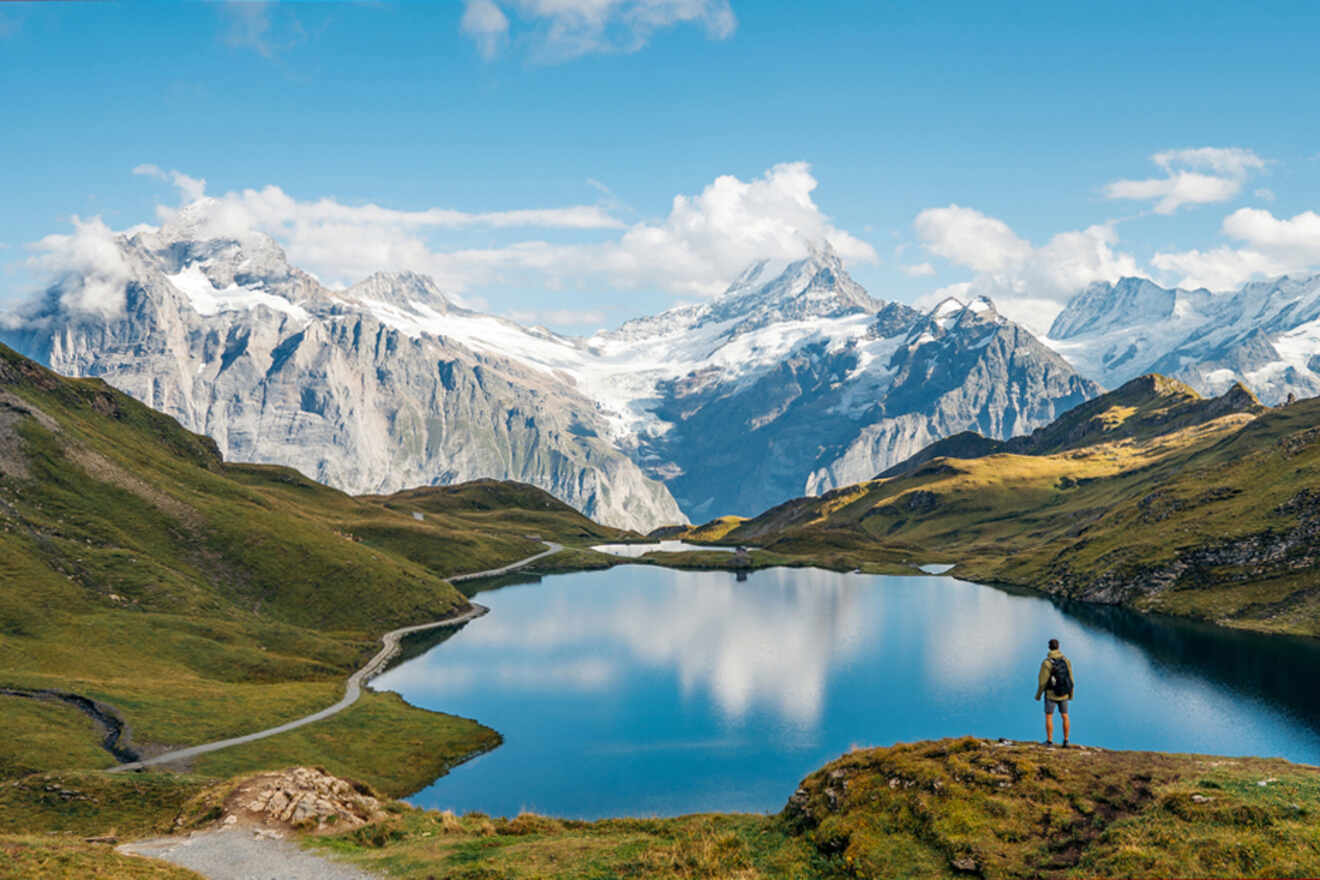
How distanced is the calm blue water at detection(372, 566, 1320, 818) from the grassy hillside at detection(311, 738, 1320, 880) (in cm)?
4120

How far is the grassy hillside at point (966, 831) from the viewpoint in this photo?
2764 centimetres

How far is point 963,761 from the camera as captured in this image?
3706 cm

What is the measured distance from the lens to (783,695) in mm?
121312

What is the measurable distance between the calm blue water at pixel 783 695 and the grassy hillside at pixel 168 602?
12.8 m

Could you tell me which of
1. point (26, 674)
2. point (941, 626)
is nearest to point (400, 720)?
point (26, 674)

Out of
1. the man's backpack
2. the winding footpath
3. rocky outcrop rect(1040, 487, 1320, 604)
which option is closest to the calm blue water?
the winding footpath

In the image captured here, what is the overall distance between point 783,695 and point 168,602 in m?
97.6

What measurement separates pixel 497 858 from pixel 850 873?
1670 centimetres

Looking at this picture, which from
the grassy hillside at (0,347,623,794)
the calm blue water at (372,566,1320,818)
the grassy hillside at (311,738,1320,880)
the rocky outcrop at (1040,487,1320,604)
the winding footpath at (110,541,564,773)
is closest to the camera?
the grassy hillside at (311,738,1320,880)

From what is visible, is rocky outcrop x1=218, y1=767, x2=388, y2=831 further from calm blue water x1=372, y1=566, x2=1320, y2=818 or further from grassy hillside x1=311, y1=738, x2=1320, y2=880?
calm blue water x1=372, y1=566, x2=1320, y2=818

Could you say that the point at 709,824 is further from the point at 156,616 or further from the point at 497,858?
the point at 156,616

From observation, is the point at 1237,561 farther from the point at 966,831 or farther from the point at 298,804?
the point at 298,804

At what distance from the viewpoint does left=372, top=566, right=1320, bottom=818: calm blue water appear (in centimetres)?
9031

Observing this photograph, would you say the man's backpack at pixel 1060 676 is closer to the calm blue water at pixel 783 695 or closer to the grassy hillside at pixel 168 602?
the calm blue water at pixel 783 695
